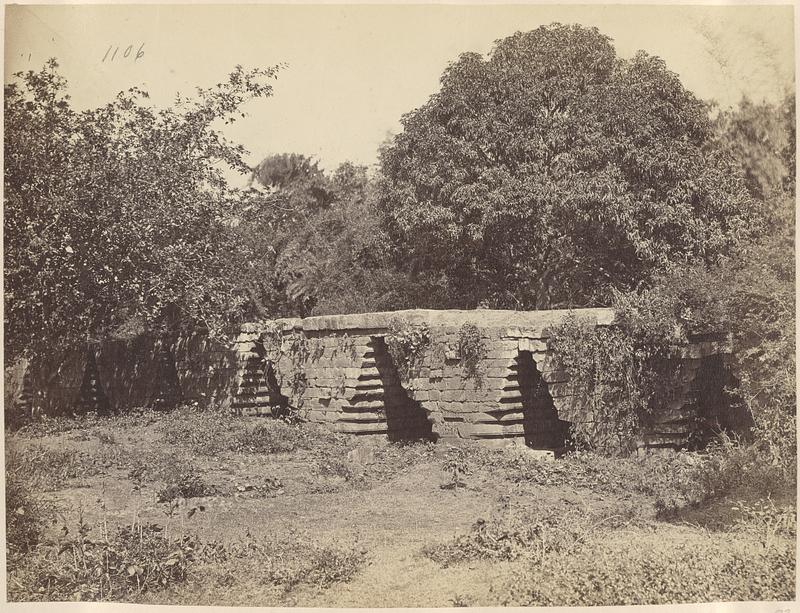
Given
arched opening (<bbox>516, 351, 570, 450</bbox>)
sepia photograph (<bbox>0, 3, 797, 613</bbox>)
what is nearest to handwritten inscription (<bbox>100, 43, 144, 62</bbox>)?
sepia photograph (<bbox>0, 3, 797, 613</bbox>)

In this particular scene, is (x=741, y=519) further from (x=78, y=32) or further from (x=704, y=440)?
(x=78, y=32)

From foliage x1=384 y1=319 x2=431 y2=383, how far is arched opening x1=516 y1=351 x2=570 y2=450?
1321 mm

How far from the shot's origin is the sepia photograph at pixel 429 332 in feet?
26.1

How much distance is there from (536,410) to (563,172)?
5.72 meters

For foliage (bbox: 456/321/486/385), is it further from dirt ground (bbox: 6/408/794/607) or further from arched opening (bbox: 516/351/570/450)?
dirt ground (bbox: 6/408/794/607)

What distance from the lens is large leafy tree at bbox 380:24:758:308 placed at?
15.2 m

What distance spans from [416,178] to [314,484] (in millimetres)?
8256

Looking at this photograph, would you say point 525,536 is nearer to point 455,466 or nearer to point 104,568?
point 455,466

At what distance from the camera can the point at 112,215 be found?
512 inches

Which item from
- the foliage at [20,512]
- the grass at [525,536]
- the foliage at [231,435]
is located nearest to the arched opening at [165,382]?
the foliage at [231,435]

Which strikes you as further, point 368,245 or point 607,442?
point 368,245

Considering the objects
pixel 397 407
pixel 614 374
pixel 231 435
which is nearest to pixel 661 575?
pixel 614 374

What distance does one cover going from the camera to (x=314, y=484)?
34.8ft

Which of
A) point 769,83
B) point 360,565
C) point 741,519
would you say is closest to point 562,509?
point 741,519
